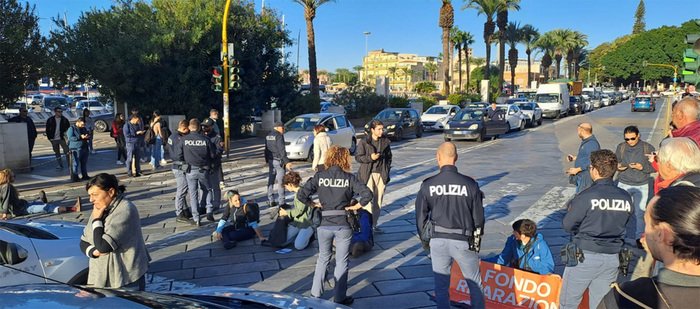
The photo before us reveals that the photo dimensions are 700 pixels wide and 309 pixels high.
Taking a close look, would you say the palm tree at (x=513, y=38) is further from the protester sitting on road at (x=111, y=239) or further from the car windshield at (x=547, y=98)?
the protester sitting on road at (x=111, y=239)

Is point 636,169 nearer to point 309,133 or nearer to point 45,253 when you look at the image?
point 45,253

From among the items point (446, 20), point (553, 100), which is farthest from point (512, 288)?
point (446, 20)

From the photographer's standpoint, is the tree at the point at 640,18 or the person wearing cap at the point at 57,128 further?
the tree at the point at 640,18

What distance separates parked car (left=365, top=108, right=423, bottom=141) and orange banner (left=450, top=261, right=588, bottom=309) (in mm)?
17317

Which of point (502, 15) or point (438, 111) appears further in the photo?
point (502, 15)

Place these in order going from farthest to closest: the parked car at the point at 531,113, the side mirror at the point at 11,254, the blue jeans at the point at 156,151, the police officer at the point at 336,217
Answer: the parked car at the point at 531,113
the blue jeans at the point at 156,151
the police officer at the point at 336,217
the side mirror at the point at 11,254

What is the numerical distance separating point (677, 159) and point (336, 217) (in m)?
2.78

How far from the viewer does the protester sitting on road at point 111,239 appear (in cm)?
399

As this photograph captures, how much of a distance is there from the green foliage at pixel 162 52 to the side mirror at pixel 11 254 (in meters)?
16.1

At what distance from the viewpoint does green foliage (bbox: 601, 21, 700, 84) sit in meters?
94.6

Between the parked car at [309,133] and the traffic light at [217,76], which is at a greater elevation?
the traffic light at [217,76]

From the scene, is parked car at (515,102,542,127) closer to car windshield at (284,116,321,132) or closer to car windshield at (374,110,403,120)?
car windshield at (374,110,403,120)

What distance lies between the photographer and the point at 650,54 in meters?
98.1

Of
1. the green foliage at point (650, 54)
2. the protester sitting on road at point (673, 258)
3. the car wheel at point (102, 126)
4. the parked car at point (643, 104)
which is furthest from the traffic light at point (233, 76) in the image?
the green foliage at point (650, 54)
